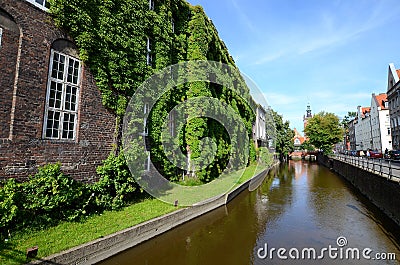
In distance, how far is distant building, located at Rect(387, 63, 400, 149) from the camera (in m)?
35.0

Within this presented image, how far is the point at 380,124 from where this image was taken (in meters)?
45.0

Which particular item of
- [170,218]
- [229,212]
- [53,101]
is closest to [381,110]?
[229,212]

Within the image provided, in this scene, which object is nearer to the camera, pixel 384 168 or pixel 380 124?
pixel 384 168

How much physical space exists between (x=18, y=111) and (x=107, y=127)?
335cm

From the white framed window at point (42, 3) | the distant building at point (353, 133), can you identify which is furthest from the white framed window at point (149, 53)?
the distant building at point (353, 133)

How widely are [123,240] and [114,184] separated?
121 inches

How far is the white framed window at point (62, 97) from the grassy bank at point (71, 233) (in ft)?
10.5

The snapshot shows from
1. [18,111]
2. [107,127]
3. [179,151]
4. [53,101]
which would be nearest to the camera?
[18,111]

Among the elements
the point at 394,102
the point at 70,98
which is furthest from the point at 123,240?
the point at 394,102

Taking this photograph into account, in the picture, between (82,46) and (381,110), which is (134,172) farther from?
(381,110)

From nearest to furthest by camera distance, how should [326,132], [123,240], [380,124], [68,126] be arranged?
1. [123,240]
2. [68,126]
3. [380,124]
4. [326,132]

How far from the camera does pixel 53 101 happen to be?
8.35m

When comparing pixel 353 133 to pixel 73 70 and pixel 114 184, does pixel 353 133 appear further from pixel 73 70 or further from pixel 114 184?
pixel 73 70

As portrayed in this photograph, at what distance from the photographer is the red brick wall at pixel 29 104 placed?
700cm
